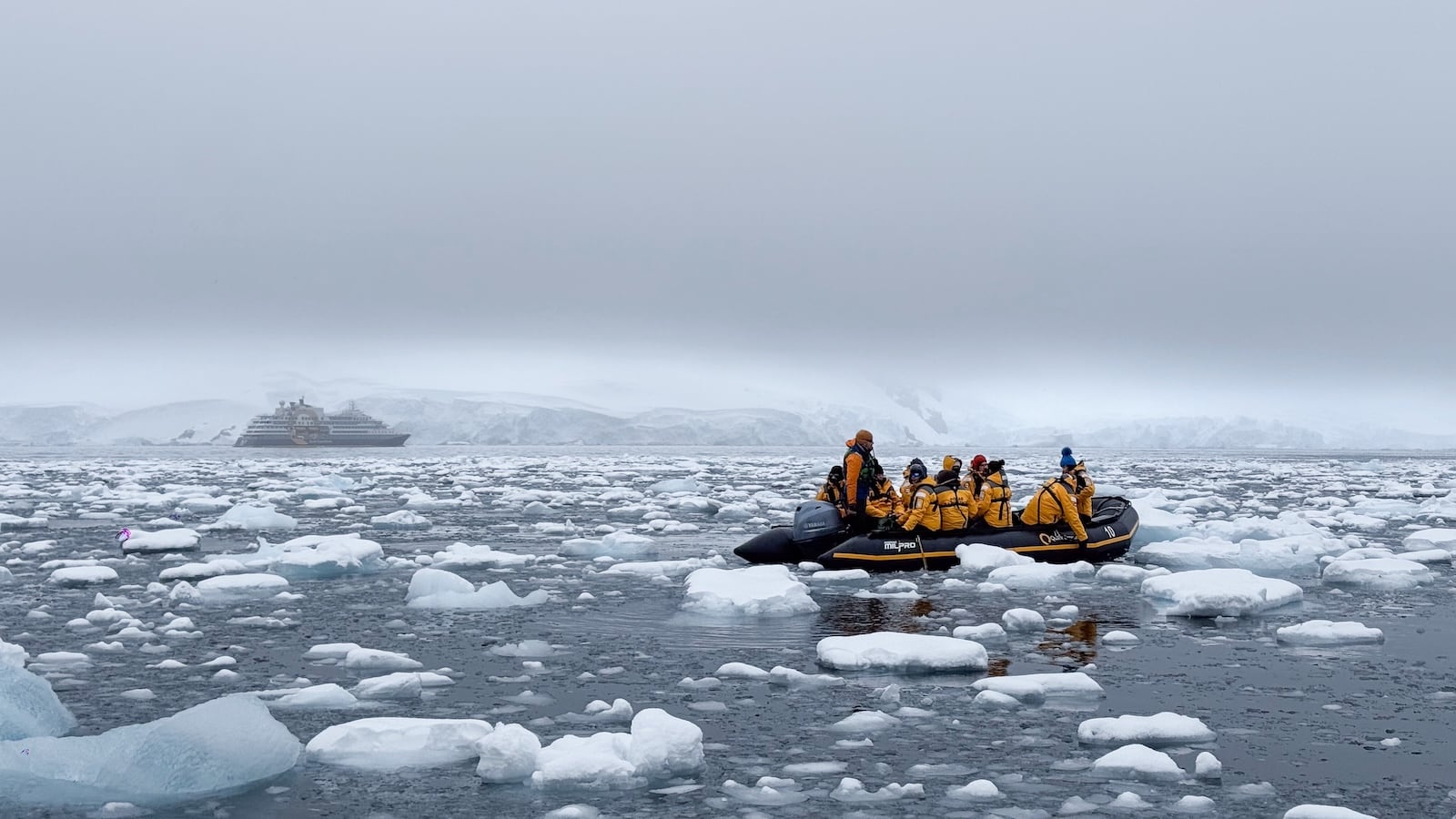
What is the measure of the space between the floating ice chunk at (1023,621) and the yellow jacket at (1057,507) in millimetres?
4313

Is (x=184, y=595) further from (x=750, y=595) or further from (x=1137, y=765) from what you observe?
(x=1137, y=765)

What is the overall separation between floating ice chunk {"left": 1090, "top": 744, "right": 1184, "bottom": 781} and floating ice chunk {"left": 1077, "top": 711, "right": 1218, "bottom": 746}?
36cm

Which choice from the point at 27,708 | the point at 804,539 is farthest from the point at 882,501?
the point at 27,708

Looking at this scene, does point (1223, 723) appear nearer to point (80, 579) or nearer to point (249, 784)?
point (249, 784)

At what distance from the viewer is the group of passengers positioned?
13.2 metres

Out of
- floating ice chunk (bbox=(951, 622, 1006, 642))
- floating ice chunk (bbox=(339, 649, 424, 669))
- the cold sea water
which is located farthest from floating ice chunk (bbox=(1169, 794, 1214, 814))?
floating ice chunk (bbox=(339, 649, 424, 669))

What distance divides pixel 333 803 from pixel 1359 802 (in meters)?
4.11

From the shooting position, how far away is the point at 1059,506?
43.9ft

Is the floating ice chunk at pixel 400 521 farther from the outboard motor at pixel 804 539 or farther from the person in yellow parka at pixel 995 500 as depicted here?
the person in yellow parka at pixel 995 500

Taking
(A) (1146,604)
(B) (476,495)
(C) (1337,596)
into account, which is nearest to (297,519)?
(B) (476,495)

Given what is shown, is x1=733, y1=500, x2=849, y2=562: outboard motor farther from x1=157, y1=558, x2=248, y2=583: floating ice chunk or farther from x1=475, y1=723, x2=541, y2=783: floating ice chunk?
x1=475, y1=723, x2=541, y2=783: floating ice chunk

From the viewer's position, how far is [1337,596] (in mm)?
11016

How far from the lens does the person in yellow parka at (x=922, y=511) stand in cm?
1309

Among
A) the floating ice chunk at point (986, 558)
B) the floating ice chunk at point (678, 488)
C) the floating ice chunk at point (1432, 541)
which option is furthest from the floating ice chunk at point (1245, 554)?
the floating ice chunk at point (678, 488)
